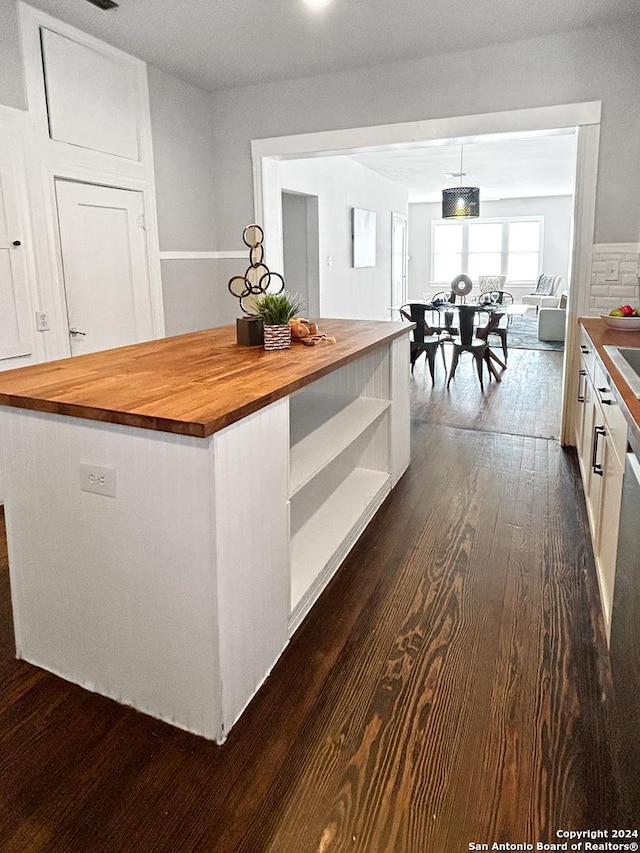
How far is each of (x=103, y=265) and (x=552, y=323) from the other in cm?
725

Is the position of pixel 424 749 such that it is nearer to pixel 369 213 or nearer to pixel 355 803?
pixel 355 803

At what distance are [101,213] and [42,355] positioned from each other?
3.36ft

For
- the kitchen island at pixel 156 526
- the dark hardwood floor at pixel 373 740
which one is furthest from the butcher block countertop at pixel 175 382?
the dark hardwood floor at pixel 373 740

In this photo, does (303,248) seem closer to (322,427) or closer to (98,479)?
(322,427)

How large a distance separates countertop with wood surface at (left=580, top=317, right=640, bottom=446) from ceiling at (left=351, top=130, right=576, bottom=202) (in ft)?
10.5

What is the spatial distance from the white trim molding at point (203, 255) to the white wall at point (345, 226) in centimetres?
132

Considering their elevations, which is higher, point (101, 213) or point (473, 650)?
point (101, 213)

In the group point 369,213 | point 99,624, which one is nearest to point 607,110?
point 99,624

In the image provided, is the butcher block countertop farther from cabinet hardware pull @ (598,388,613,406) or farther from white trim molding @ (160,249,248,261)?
white trim molding @ (160,249,248,261)

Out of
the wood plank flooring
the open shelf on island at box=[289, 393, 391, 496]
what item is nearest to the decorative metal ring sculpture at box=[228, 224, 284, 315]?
the open shelf on island at box=[289, 393, 391, 496]

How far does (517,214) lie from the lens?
13.4 meters

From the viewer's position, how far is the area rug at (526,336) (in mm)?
8977

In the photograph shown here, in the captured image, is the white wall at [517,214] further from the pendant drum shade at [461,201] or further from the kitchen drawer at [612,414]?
the kitchen drawer at [612,414]

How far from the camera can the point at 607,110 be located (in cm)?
370
